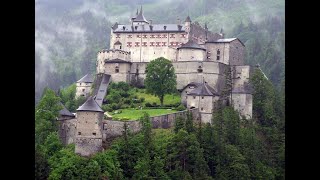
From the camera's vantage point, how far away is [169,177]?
4112cm

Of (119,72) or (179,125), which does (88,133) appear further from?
(119,72)

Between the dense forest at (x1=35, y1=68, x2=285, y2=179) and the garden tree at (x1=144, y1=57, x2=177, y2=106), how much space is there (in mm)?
6263

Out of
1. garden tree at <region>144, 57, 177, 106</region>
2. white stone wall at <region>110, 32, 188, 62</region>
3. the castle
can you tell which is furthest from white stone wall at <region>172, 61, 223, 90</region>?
white stone wall at <region>110, 32, 188, 62</region>

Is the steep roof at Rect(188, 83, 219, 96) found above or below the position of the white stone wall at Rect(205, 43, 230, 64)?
below

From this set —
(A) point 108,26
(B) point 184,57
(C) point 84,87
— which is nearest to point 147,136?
(B) point 184,57

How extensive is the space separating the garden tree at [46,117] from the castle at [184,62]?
1.58 meters

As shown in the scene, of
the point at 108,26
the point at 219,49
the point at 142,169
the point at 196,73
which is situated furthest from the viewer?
the point at 108,26

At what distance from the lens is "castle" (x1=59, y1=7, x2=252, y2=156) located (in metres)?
50.9

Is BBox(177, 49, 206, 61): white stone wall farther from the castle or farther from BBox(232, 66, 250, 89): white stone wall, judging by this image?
BBox(232, 66, 250, 89): white stone wall

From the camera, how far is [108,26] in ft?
417

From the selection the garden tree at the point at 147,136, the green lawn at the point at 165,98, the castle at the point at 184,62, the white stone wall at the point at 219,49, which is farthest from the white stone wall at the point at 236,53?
the garden tree at the point at 147,136

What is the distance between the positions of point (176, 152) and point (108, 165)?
5983mm
